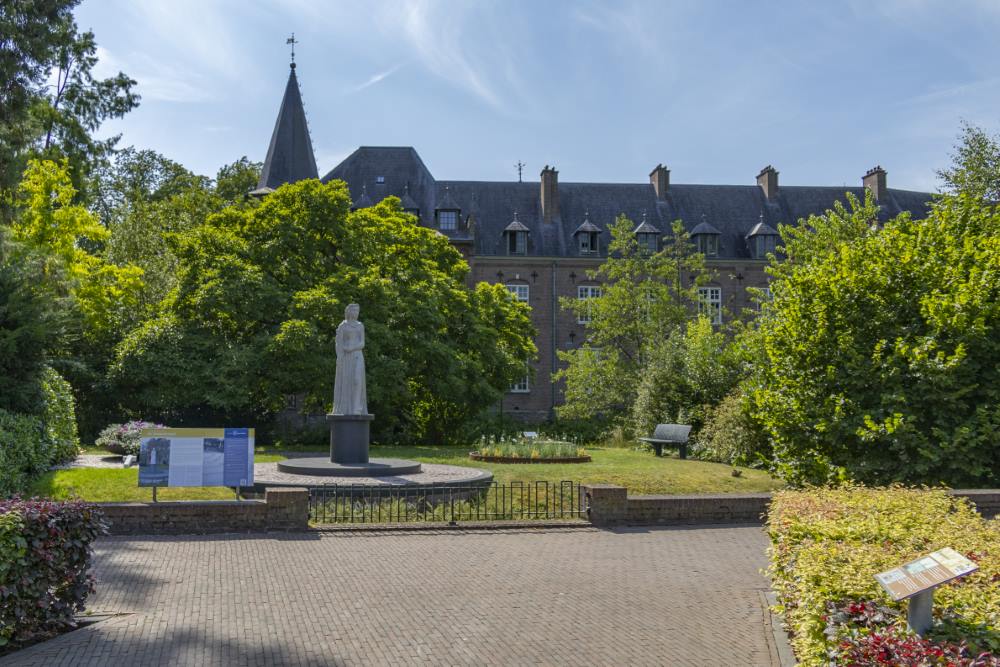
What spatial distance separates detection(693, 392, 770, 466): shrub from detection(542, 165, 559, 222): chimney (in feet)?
87.4

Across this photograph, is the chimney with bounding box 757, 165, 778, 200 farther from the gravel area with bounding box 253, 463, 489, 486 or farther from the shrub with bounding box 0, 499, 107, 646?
the shrub with bounding box 0, 499, 107, 646

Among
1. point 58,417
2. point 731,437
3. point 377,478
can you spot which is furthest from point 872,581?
point 58,417

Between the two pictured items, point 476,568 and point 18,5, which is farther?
point 18,5

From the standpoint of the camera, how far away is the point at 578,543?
11.6 m

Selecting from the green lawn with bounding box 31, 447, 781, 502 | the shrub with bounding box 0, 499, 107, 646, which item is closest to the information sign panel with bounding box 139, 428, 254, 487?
the green lawn with bounding box 31, 447, 781, 502

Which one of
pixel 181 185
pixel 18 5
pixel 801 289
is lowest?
pixel 801 289

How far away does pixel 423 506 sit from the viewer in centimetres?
1390

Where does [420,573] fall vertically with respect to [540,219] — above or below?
below

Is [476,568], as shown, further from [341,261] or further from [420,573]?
[341,261]

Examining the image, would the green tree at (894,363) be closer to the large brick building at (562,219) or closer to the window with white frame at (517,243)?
the large brick building at (562,219)

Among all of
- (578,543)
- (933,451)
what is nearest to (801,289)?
(933,451)

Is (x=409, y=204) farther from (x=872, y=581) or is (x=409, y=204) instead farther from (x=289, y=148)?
(x=872, y=581)

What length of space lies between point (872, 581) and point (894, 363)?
9948 millimetres

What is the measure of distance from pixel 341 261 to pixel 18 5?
44.2ft
